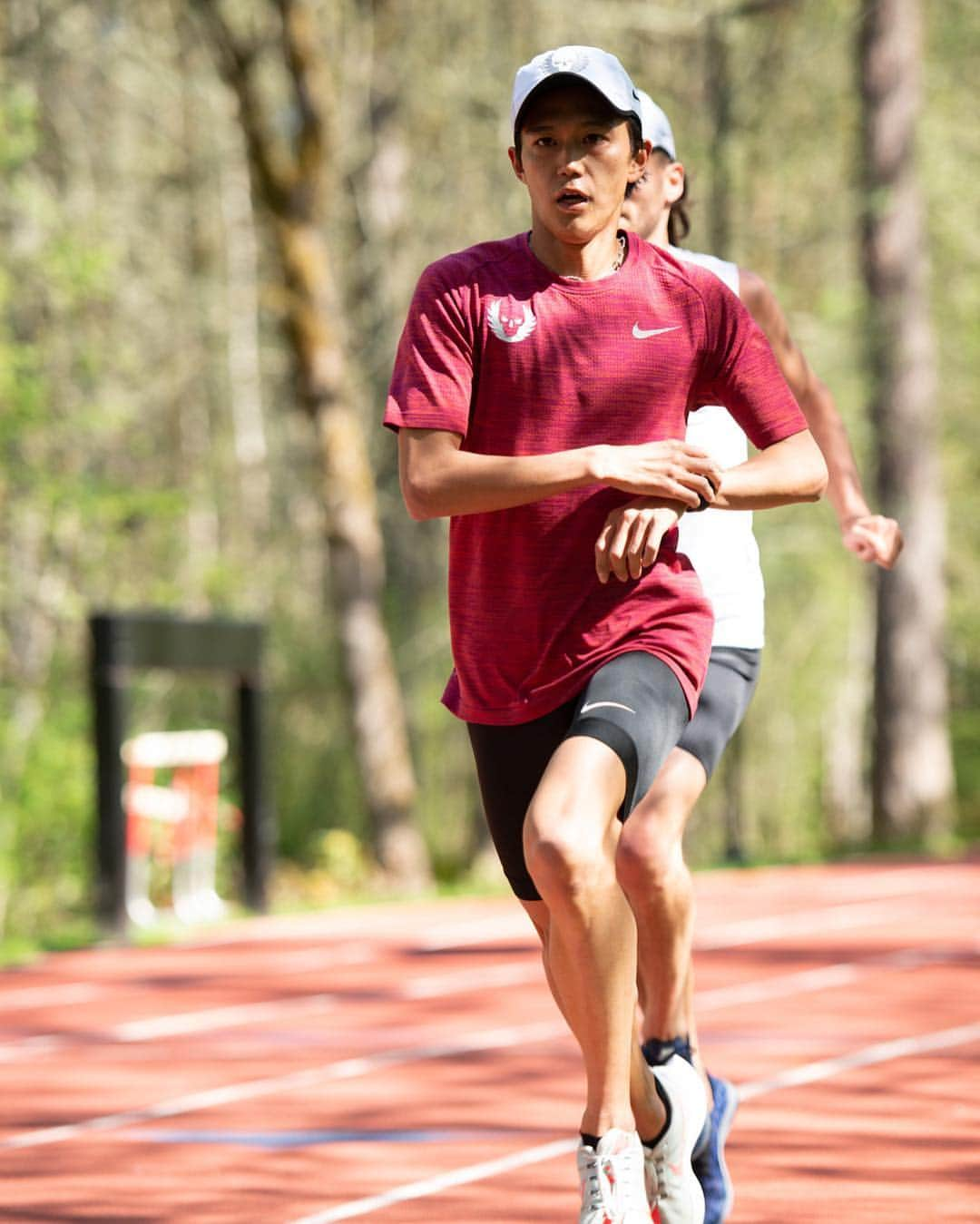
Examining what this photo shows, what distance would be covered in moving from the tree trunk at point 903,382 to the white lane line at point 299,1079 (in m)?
13.7

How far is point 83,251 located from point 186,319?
1078 cm

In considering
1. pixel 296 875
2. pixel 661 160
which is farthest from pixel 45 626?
pixel 661 160

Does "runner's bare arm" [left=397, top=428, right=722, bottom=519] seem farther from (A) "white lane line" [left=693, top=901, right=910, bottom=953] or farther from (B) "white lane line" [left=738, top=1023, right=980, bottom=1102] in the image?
(A) "white lane line" [left=693, top=901, right=910, bottom=953]

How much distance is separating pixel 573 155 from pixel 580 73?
0.50ft

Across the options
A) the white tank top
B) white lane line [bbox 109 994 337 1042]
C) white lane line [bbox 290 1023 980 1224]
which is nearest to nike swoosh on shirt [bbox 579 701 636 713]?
the white tank top

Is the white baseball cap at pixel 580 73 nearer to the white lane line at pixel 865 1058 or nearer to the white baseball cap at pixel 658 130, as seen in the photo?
the white baseball cap at pixel 658 130

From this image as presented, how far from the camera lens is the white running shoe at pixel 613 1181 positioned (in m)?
3.80

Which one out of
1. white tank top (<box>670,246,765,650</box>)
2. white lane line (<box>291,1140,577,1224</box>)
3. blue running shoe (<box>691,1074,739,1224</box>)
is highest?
white tank top (<box>670,246,765,650</box>)

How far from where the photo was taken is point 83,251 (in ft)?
54.9

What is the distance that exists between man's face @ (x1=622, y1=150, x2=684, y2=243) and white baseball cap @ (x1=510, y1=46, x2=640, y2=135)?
0.94 m

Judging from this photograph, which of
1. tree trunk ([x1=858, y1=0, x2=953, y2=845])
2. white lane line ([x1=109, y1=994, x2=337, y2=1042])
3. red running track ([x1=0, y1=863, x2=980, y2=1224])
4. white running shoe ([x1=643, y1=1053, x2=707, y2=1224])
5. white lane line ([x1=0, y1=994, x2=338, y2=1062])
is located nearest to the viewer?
white running shoe ([x1=643, y1=1053, x2=707, y2=1224])

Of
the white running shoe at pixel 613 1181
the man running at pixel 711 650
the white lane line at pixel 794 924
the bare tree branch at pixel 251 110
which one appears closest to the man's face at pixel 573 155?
the man running at pixel 711 650

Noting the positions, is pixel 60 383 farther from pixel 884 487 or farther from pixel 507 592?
pixel 507 592

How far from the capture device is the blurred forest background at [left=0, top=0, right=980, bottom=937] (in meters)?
19.7
